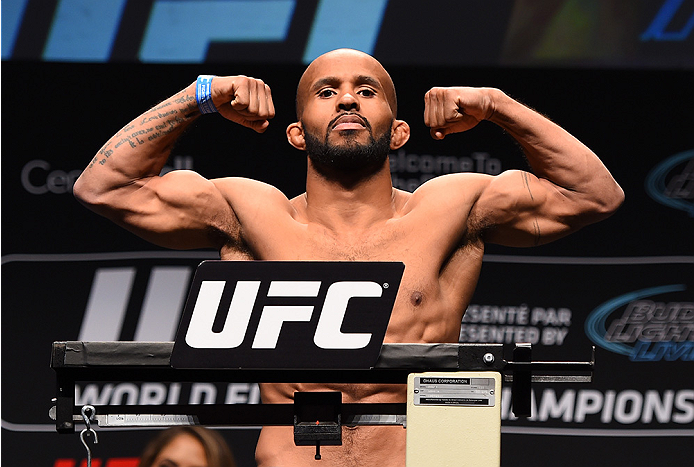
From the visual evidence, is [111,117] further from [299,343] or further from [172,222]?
[299,343]

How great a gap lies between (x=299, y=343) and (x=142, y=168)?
107 centimetres

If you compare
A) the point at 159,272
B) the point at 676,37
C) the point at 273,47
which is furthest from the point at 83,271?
the point at 676,37

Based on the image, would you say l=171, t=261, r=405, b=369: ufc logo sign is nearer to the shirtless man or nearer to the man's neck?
the shirtless man

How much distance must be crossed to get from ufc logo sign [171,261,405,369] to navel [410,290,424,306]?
810 mm

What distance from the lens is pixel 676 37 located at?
12.0 ft

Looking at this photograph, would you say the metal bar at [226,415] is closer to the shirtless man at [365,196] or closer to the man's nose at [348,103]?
the shirtless man at [365,196]

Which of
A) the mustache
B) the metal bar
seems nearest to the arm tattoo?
the mustache

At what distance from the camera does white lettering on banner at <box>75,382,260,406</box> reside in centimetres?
367

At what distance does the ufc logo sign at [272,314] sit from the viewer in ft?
4.64

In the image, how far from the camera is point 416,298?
2.25 meters

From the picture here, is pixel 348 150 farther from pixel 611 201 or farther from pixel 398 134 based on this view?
pixel 611 201

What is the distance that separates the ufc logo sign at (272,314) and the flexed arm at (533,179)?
0.87m

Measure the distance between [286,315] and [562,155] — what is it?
1106 millimetres

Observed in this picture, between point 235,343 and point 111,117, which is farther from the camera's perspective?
point 111,117
